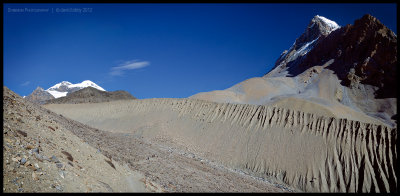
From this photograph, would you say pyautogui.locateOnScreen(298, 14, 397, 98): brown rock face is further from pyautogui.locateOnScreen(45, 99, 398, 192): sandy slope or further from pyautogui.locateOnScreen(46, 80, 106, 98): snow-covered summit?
pyautogui.locateOnScreen(46, 80, 106, 98): snow-covered summit

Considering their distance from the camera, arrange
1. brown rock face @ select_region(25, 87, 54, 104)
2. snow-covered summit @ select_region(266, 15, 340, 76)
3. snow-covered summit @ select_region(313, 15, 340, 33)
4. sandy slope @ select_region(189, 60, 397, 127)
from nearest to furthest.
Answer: sandy slope @ select_region(189, 60, 397, 127)
brown rock face @ select_region(25, 87, 54, 104)
snow-covered summit @ select_region(266, 15, 340, 76)
snow-covered summit @ select_region(313, 15, 340, 33)

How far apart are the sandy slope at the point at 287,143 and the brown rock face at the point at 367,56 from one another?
48889mm

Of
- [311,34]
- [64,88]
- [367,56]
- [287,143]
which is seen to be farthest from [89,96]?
[311,34]

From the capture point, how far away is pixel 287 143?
711 inches

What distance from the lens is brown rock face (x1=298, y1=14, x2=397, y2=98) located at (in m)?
58.5

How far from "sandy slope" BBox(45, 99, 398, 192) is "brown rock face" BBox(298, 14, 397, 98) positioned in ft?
160

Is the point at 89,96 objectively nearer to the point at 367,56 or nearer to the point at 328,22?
the point at 367,56

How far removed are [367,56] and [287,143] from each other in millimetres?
57375

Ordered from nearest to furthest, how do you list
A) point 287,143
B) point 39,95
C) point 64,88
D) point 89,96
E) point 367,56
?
point 287,143 < point 89,96 < point 367,56 < point 39,95 < point 64,88

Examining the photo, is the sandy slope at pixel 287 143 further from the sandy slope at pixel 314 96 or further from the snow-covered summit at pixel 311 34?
the snow-covered summit at pixel 311 34

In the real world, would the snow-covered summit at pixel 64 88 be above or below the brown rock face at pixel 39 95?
above

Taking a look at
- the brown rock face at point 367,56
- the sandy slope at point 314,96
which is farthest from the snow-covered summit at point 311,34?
the sandy slope at point 314,96

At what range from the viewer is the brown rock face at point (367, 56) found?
58516 mm

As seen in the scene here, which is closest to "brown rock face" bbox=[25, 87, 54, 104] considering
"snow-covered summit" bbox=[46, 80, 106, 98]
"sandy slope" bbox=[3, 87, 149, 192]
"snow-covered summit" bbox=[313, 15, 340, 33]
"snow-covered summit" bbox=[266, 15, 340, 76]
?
"snow-covered summit" bbox=[46, 80, 106, 98]
